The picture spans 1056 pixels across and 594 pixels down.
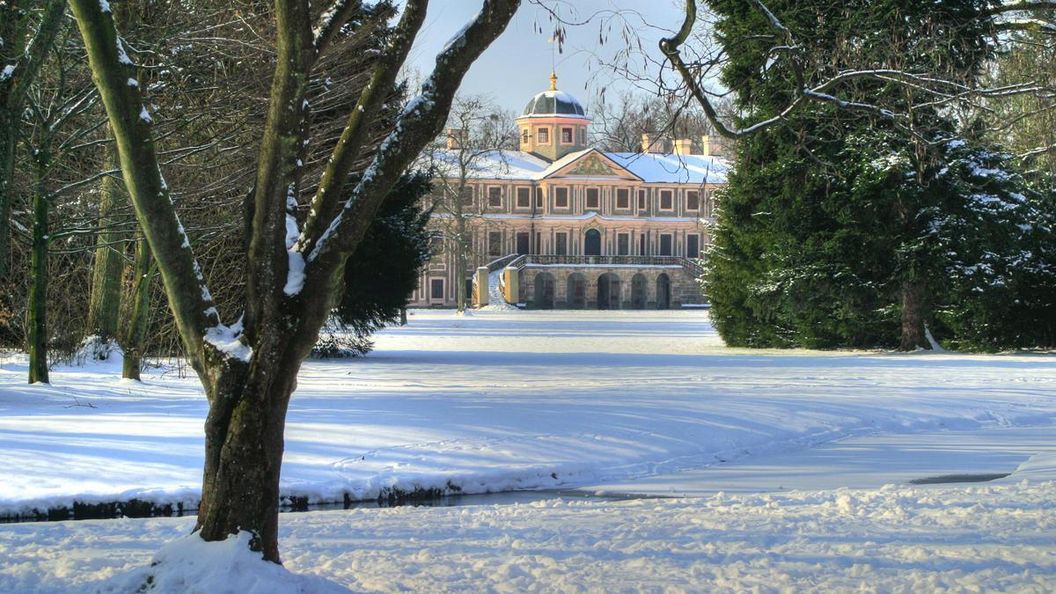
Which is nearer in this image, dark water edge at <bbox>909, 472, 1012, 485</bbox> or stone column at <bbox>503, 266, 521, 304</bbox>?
dark water edge at <bbox>909, 472, 1012, 485</bbox>

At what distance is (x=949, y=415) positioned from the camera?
14797mm

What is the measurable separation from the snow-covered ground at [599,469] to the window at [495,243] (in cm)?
5612

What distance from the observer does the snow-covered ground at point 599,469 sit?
5.98 m

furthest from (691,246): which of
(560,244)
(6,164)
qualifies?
(6,164)

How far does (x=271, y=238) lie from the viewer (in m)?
5.20

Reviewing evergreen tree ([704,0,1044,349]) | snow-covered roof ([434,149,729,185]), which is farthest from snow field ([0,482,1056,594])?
snow-covered roof ([434,149,729,185])

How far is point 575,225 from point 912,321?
5191 cm

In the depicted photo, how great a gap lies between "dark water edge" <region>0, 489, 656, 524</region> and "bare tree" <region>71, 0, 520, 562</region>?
12.5 feet

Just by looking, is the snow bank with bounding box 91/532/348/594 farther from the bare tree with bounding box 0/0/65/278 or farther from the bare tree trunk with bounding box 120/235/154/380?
the bare tree trunk with bounding box 120/235/154/380

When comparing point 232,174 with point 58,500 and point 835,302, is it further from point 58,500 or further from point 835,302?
point 835,302

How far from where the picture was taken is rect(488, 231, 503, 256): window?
256ft

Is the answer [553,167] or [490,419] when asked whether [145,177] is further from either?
[553,167]

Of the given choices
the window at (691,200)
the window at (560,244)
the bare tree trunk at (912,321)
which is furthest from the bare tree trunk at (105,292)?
the window at (691,200)

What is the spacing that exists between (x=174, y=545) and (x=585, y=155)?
72478mm
